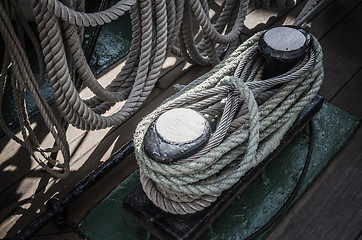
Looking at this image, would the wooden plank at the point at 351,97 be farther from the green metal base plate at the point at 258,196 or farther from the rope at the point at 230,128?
the rope at the point at 230,128

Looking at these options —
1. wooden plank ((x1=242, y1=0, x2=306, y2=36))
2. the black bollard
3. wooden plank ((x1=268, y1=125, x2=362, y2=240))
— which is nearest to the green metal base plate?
wooden plank ((x1=268, y1=125, x2=362, y2=240))

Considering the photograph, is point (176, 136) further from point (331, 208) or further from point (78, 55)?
point (331, 208)

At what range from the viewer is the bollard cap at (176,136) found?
1218 mm

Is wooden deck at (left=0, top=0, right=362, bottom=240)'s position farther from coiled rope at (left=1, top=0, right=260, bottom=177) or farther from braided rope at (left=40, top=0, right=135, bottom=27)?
braided rope at (left=40, top=0, right=135, bottom=27)

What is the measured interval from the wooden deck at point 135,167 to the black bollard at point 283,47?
524 mm

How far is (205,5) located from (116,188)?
890 mm

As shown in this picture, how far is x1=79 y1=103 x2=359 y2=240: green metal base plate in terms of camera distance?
155 centimetres

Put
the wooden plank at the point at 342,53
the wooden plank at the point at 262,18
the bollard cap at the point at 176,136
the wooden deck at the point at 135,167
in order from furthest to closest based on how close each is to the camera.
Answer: the wooden plank at the point at 262,18, the wooden plank at the point at 342,53, the wooden deck at the point at 135,167, the bollard cap at the point at 176,136

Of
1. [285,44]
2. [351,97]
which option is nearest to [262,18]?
[351,97]

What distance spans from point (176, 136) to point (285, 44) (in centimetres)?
56

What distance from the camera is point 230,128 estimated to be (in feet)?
4.49

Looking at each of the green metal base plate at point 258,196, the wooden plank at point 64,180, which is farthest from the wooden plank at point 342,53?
the wooden plank at point 64,180

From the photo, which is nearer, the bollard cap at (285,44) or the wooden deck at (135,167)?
the bollard cap at (285,44)

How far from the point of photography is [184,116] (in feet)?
4.17
